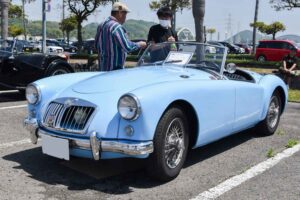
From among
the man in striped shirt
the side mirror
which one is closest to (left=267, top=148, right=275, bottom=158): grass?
the side mirror

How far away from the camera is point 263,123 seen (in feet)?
19.2

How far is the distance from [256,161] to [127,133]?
1.89m

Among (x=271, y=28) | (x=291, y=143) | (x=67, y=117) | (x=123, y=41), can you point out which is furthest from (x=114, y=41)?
(x=271, y=28)

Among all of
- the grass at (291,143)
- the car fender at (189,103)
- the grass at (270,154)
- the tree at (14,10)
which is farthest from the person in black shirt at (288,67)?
the tree at (14,10)

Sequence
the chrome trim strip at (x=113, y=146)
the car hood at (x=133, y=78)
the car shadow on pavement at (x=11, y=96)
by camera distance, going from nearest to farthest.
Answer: the chrome trim strip at (x=113, y=146)
the car hood at (x=133, y=78)
the car shadow on pavement at (x=11, y=96)

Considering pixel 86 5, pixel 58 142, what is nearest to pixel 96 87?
pixel 58 142

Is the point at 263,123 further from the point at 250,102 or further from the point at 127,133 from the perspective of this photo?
the point at 127,133

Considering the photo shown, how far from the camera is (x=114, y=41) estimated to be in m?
5.75

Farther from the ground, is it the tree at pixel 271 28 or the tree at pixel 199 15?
the tree at pixel 271 28

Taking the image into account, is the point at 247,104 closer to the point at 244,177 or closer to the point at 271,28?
the point at 244,177

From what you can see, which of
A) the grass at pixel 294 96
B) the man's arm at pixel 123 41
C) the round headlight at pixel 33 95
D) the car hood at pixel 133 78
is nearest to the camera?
the car hood at pixel 133 78

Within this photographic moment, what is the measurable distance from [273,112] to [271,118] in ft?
0.30

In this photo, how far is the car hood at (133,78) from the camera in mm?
4095

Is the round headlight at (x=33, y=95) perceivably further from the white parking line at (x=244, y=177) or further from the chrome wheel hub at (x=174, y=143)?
the white parking line at (x=244, y=177)
